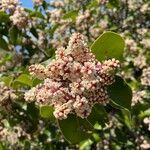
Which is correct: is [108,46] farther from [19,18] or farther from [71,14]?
[71,14]

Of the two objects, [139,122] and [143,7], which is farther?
[143,7]

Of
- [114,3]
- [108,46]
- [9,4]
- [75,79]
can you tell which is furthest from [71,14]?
[75,79]

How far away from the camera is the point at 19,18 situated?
3900mm

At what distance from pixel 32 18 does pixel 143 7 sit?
1975 millimetres

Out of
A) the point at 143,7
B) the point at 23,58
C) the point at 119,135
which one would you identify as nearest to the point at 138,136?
the point at 119,135

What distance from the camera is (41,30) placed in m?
5.13

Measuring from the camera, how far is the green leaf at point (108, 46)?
2.24 metres

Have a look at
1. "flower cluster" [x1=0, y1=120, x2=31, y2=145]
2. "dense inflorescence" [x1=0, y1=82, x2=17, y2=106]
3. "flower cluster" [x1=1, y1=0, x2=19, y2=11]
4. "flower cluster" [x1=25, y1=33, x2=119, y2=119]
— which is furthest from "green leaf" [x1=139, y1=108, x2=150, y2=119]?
"flower cluster" [x1=25, y1=33, x2=119, y2=119]

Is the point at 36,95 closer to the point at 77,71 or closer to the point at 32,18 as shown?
the point at 77,71

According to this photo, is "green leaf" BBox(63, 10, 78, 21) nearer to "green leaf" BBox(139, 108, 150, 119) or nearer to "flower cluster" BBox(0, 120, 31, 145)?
"flower cluster" BBox(0, 120, 31, 145)

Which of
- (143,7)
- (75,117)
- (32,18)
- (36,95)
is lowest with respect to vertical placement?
(143,7)

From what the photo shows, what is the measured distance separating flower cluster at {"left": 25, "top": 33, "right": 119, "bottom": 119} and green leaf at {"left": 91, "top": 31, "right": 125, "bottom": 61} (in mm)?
142

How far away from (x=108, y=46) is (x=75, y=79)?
29 centimetres

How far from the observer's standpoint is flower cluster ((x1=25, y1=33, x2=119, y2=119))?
2020 mm
